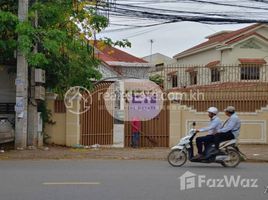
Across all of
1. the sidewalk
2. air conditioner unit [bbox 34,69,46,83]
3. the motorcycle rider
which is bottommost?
the sidewalk

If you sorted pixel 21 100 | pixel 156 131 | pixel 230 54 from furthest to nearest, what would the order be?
pixel 230 54 < pixel 156 131 < pixel 21 100

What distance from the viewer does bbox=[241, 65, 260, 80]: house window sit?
85.8 ft

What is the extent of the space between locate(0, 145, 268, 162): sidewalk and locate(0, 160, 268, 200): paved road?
195 cm

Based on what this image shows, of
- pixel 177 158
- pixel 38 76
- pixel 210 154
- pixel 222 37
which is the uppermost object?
pixel 222 37

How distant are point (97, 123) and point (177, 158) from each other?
22.1 ft

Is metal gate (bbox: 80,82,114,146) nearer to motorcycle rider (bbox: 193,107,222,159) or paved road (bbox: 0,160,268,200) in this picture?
paved road (bbox: 0,160,268,200)

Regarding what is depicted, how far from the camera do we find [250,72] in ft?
88.8

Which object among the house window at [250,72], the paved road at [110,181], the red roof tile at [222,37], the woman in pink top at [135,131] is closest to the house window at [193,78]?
the house window at [250,72]

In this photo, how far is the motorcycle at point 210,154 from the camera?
13.7 m

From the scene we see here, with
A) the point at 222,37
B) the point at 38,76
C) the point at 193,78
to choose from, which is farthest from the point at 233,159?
the point at 222,37

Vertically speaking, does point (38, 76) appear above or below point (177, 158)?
above

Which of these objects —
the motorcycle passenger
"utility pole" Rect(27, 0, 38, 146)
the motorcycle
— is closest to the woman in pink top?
"utility pole" Rect(27, 0, 38, 146)

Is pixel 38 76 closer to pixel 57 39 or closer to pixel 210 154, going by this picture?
pixel 57 39

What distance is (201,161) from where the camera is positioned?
13.7 m
